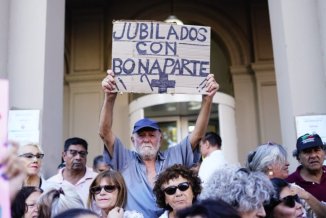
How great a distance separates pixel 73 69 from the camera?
10148 mm

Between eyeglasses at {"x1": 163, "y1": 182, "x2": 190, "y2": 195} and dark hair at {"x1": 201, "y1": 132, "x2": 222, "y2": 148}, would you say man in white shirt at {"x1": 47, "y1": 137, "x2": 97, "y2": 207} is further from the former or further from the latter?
eyeglasses at {"x1": 163, "y1": 182, "x2": 190, "y2": 195}

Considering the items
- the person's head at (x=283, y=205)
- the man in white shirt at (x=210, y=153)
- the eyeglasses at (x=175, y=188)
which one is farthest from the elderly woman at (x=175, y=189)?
the man in white shirt at (x=210, y=153)

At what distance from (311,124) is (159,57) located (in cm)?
218

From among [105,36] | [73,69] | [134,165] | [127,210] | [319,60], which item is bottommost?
[127,210]

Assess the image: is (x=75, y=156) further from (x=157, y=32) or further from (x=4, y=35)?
(x=4, y=35)

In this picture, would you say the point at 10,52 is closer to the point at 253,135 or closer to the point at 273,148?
the point at 273,148

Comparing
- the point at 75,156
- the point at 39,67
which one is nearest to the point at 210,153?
the point at 75,156

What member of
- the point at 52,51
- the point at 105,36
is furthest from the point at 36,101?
the point at 105,36

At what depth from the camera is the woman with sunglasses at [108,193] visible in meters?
3.65

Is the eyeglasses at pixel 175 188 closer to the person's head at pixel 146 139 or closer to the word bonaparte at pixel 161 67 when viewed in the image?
the person's head at pixel 146 139

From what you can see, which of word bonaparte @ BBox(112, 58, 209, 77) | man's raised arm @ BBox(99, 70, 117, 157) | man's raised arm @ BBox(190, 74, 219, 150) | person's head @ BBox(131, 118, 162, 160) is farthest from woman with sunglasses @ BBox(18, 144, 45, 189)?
man's raised arm @ BBox(190, 74, 219, 150)

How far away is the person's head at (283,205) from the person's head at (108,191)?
3.55 feet

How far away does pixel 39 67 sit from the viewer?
19.4 ft

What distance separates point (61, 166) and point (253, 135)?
474 centimetres
